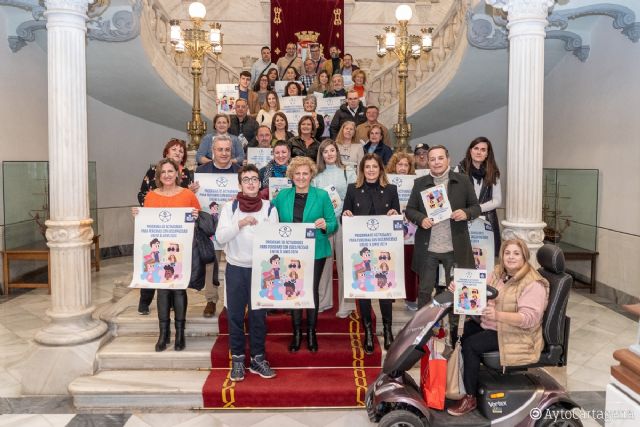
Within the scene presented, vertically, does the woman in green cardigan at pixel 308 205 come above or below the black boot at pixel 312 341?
above

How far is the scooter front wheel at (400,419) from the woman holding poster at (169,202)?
236 centimetres

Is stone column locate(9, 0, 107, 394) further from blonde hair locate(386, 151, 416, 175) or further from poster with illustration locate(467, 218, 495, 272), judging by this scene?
poster with illustration locate(467, 218, 495, 272)

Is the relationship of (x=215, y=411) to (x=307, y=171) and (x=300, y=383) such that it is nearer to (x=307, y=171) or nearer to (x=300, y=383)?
(x=300, y=383)

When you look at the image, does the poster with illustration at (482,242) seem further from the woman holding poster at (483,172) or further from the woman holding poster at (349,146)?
the woman holding poster at (349,146)

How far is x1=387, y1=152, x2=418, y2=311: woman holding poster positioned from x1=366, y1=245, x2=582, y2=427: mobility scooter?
1994mm

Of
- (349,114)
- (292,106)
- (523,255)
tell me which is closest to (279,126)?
(349,114)

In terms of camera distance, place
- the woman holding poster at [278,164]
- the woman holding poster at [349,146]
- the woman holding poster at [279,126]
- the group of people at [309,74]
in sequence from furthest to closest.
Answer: the group of people at [309,74] < the woman holding poster at [279,126] < the woman holding poster at [349,146] < the woman holding poster at [278,164]

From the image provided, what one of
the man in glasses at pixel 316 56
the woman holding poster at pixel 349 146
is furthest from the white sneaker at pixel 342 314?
the man in glasses at pixel 316 56

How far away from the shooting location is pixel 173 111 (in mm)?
11484

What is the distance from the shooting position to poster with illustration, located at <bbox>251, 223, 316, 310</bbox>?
4.64 metres

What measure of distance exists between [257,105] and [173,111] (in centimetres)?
298

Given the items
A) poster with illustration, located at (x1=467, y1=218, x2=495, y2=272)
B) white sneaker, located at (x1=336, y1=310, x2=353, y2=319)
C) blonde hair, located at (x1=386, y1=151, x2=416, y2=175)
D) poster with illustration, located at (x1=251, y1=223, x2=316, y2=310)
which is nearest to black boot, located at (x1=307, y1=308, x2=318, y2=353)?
poster with illustration, located at (x1=251, y1=223, x2=316, y2=310)

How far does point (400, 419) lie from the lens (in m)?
3.74

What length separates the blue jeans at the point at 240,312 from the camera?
468cm
